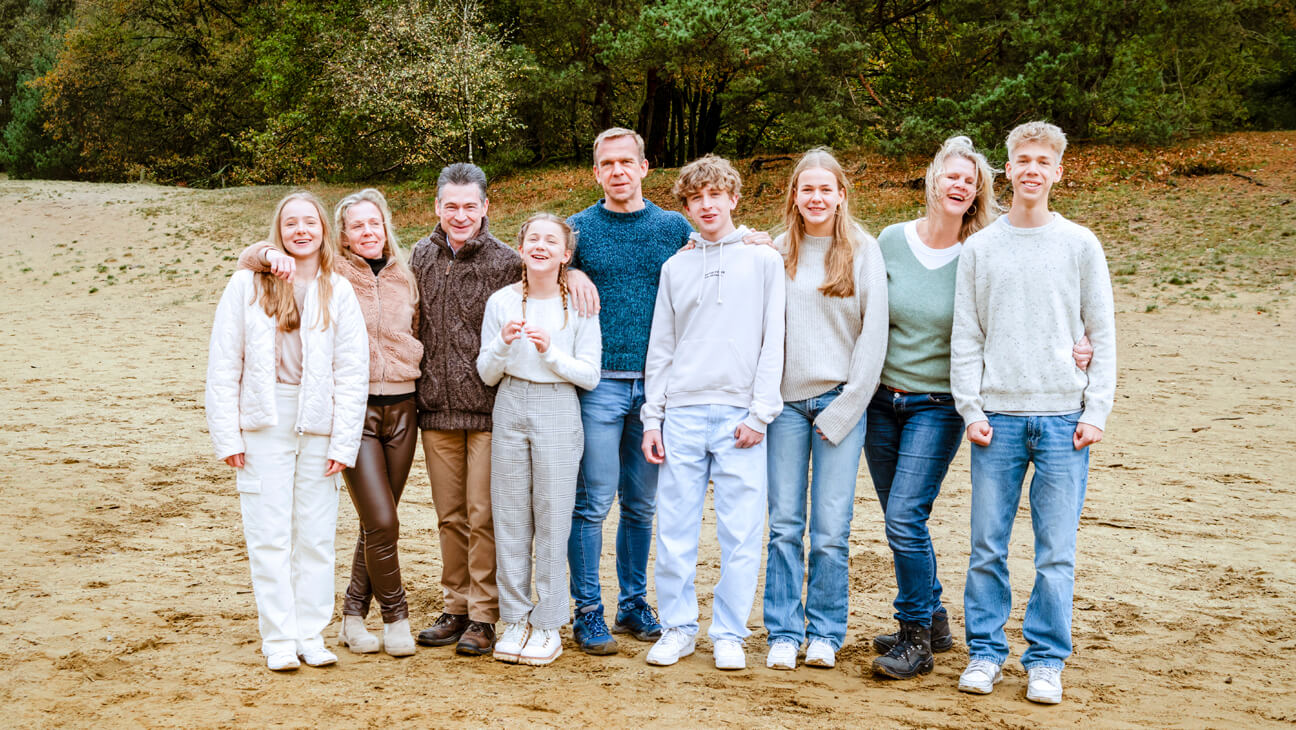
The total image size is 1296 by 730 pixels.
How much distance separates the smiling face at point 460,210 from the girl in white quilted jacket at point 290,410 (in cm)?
48

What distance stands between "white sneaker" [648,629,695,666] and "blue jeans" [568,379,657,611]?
341 mm

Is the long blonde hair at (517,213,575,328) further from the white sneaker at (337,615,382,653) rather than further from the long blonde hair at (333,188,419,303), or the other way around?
the white sneaker at (337,615,382,653)

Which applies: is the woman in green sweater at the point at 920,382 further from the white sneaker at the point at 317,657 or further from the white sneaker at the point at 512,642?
the white sneaker at the point at 317,657

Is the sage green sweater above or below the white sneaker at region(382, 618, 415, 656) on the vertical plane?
above

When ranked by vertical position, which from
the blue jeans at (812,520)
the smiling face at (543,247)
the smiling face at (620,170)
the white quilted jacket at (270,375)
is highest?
the smiling face at (620,170)

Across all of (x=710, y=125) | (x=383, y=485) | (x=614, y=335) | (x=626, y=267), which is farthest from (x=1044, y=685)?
(x=710, y=125)

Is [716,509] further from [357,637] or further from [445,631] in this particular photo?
[357,637]

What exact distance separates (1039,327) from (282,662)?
3.08 m

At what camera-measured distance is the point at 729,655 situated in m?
4.06

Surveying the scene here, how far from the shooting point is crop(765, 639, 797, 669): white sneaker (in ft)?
13.4

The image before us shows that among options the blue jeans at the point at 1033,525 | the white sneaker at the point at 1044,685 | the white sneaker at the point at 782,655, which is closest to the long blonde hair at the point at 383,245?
the white sneaker at the point at 782,655

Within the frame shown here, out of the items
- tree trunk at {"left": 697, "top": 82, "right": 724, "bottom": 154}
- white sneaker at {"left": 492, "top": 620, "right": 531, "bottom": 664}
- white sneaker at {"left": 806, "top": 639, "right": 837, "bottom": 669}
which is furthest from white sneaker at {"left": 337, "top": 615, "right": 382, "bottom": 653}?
tree trunk at {"left": 697, "top": 82, "right": 724, "bottom": 154}

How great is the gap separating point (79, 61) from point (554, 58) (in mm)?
19172

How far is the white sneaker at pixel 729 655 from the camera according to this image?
13.3 ft
